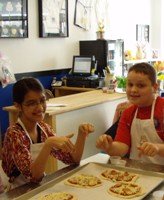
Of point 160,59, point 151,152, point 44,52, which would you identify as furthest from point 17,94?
point 160,59

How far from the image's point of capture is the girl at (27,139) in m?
1.62

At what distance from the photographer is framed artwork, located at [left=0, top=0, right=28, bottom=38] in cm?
394

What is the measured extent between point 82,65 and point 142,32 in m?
2.23

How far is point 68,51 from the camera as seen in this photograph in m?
4.94

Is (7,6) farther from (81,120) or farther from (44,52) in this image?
(81,120)

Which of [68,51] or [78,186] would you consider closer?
[78,186]

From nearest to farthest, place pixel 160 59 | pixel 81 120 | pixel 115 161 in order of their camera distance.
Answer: pixel 115 161, pixel 81 120, pixel 160 59

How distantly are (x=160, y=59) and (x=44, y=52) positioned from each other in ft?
9.07

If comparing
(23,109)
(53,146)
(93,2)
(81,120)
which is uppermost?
(93,2)

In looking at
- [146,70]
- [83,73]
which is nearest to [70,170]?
[146,70]

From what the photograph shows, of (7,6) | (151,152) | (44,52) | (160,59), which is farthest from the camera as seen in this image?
(160,59)

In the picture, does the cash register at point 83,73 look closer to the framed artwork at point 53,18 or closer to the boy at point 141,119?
the framed artwork at point 53,18

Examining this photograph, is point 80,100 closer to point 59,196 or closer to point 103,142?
point 103,142

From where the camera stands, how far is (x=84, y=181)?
1.43 meters
